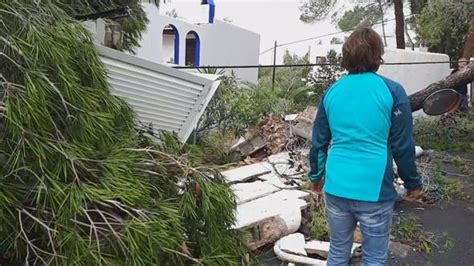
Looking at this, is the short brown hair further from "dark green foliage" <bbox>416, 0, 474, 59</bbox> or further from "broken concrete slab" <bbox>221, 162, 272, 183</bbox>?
"dark green foliage" <bbox>416, 0, 474, 59</bbox>

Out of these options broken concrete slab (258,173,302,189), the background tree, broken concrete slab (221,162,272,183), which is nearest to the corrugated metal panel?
broken concrete slab (221,162,272,183)

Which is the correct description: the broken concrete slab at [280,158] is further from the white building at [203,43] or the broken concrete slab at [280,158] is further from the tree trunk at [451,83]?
the white building at [203,43]

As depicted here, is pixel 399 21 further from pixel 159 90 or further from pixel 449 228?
pixel 159 90

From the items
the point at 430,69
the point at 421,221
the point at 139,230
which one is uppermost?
the point at 430,69

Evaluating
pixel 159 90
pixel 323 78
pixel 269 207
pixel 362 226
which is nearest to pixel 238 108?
pixel 269 207

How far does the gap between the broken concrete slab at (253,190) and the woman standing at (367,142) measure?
2.09m

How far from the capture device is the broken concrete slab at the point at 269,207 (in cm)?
393

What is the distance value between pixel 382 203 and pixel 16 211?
66.2 inches

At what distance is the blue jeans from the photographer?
244cm

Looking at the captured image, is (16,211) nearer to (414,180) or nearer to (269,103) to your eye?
(414,180)

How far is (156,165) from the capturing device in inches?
98.6

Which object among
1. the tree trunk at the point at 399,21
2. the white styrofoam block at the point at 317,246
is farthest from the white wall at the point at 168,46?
the white styrofoam block at the point at 317,246

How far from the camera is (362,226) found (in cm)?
250

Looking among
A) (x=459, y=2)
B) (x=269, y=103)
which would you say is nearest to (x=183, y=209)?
(x=269, y=103)
